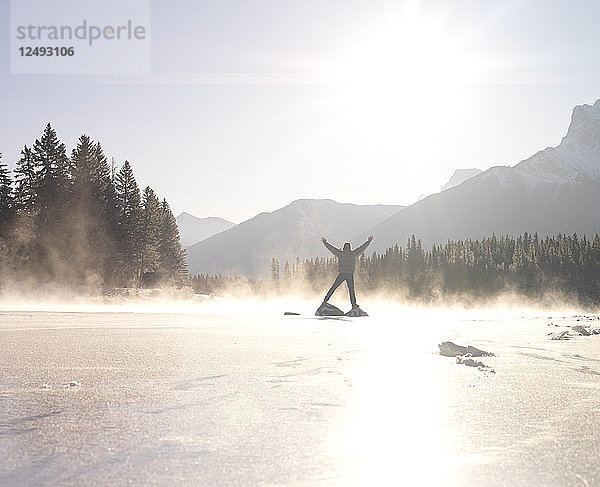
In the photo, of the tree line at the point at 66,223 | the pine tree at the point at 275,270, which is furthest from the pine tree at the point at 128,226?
the pine tree at the point at 275,270

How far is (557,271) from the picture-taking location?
9144cm

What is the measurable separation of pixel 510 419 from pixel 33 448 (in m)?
2.96

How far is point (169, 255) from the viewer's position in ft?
230

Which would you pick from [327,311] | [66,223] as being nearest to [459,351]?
[327,311]

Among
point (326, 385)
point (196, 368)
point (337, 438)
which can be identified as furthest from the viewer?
Answer: point (196, 368)

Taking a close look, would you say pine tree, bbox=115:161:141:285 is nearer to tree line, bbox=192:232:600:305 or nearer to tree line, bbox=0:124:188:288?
tree line, bbox=0:124:188:288

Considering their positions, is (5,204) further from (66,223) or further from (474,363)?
(474,363)

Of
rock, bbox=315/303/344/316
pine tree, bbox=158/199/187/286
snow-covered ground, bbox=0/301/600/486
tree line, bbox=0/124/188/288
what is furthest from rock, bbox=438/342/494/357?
pine tree, bbox=158/199/187/286

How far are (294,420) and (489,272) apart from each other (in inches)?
3973

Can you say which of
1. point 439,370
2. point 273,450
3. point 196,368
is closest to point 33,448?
point 273,450

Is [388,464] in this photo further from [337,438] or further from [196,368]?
[196,368]

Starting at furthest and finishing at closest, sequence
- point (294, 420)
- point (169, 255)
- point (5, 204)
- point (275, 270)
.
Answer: point (275, 270), point (169, 255), point (5, 204), point (294, 420)

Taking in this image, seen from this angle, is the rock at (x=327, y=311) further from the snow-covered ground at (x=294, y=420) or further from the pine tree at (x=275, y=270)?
the pine tree at (x=275, y=270)

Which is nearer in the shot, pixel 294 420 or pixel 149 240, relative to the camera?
pixel 294 420
